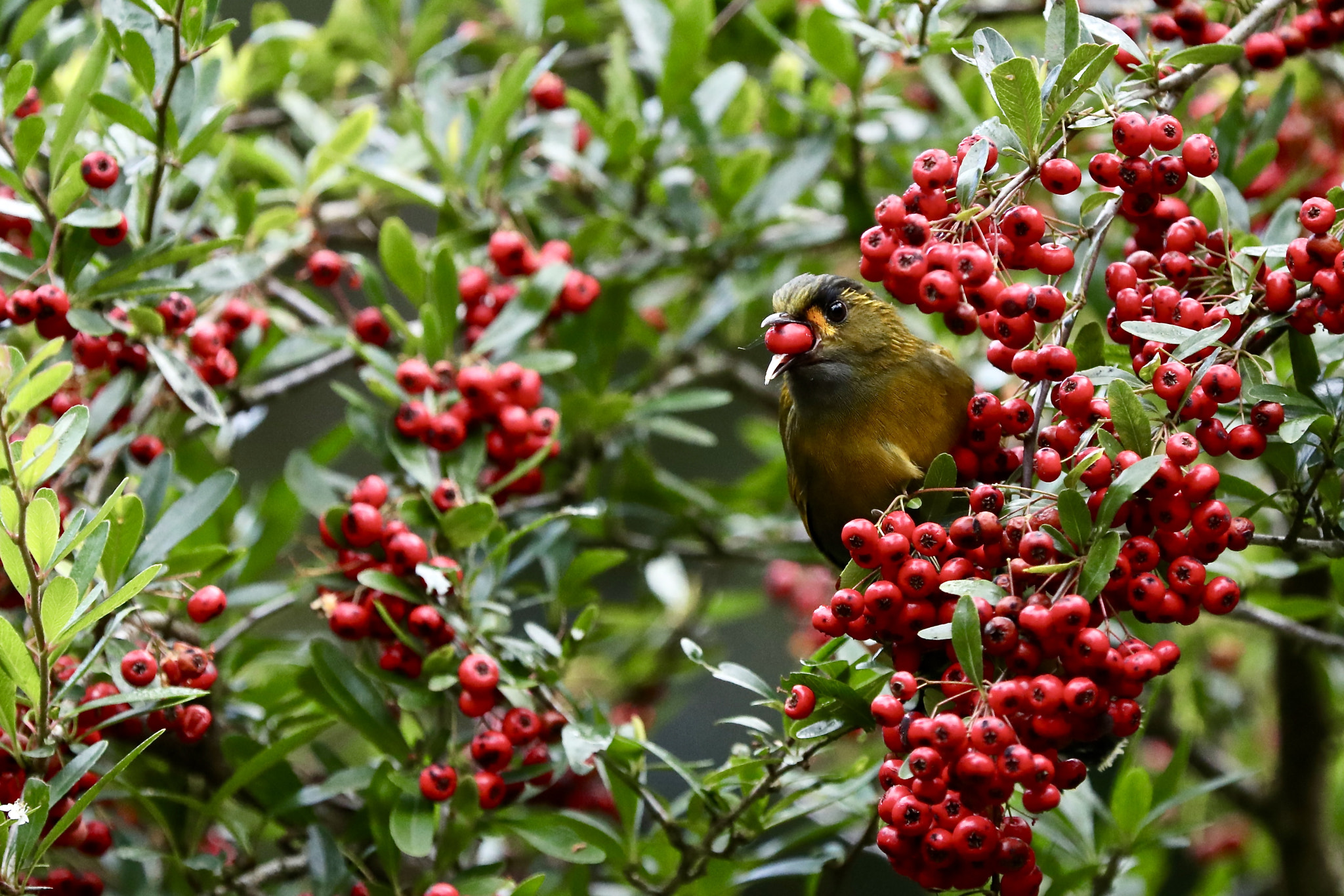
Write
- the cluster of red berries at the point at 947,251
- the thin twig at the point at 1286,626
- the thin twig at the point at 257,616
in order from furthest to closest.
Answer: the thin twig at the point at 257,616, the thin twig at the point at 1286,626, the cluster of red berries at the point at 947,251

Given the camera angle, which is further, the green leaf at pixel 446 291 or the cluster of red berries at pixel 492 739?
the green leaf at pixel 446 291

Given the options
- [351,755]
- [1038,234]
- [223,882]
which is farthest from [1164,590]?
[351,755]

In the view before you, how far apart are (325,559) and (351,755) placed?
1.29 m

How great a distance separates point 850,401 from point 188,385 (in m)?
1.06

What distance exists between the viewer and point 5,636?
1.43 metres

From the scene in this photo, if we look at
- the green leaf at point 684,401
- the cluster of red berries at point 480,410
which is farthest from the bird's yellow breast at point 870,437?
the cluster of red berries at point 480,410

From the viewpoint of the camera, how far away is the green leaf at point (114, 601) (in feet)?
4.62

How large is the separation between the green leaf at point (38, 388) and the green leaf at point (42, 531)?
194 millimetres

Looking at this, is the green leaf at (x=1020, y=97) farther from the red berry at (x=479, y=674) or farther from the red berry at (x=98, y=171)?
the red berry at (x=98, y=171)

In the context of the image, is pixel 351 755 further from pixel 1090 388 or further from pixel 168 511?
pixel 1090 388

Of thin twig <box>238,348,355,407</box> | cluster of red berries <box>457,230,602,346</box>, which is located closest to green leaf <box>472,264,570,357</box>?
cluster of red berries <box>457,230,602,346</box>

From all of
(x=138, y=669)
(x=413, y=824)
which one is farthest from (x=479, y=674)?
(x=138, y=669)

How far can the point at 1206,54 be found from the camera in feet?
4.84

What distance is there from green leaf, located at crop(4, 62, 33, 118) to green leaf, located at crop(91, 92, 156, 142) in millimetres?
94
